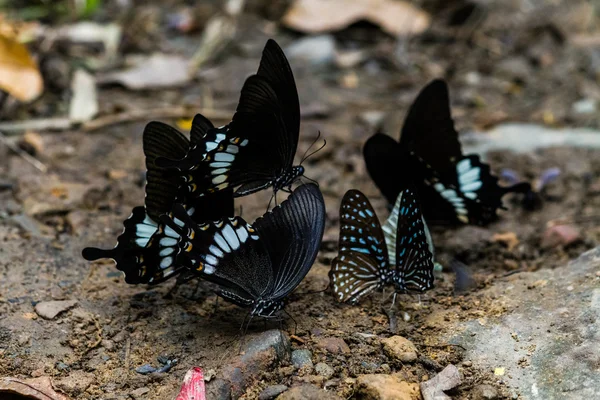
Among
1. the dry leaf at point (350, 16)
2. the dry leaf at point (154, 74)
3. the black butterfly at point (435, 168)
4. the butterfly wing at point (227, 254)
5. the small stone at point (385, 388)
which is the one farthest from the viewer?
the dry leaf at point (350, 16)

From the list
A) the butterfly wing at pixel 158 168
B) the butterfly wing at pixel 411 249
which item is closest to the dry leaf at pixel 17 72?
the butterfly wing at pixel 158 168

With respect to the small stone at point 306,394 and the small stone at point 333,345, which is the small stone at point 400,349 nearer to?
the small stone at point 333,345

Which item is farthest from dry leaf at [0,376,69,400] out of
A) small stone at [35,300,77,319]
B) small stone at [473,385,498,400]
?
small stone at [473,385,498,400]

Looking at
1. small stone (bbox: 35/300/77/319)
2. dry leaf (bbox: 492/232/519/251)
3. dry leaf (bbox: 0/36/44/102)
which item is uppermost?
dry leaf (bbox: 492/232/519/251)

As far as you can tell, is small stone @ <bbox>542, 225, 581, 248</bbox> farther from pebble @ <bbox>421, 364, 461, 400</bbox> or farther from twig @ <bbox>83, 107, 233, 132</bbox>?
twig @ <bbox>83, 107, 233, 132</bbox>

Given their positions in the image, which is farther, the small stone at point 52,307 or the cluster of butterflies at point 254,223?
the small stone at point 52,307

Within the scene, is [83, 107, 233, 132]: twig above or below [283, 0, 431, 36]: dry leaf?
below

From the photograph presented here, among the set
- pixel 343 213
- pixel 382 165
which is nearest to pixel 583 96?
pixel 382 165
